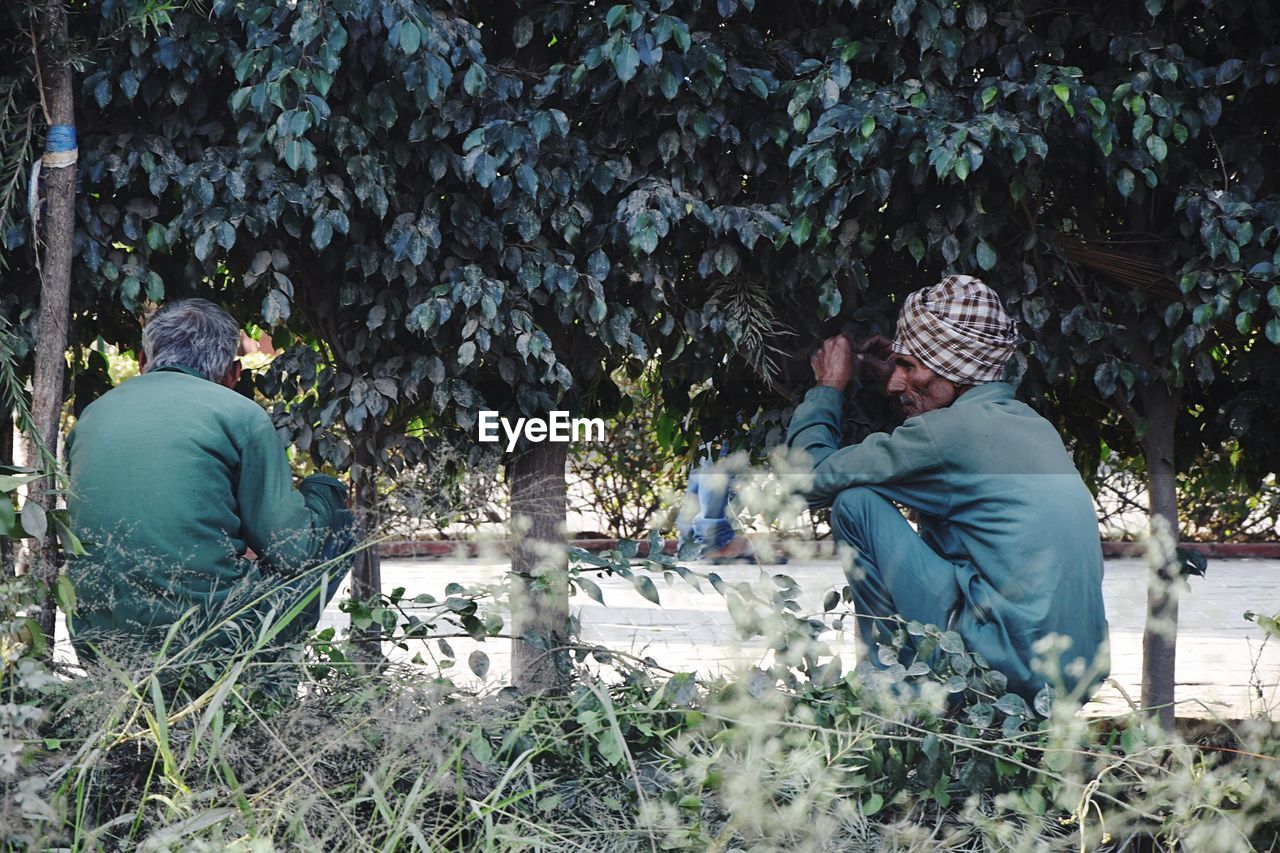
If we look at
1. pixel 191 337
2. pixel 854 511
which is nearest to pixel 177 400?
pixel 191 337

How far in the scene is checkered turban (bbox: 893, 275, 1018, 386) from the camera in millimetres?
2859

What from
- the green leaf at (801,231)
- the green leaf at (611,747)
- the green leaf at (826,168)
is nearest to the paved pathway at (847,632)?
the green leaf at (611,747)

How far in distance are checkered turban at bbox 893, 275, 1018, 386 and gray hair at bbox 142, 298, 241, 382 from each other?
5.12 feet

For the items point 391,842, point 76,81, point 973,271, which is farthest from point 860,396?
point 76,81

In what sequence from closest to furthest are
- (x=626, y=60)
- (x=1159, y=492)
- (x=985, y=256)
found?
1. (x=626, y=60)
2. (x=985, y=256)
3. (x=1159, y=492)

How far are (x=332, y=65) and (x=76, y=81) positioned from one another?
761 mm

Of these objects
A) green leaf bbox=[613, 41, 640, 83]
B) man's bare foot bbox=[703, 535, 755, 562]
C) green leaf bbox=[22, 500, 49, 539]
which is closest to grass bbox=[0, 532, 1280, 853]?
green leaf bbox=[22, 500, 49, 539]

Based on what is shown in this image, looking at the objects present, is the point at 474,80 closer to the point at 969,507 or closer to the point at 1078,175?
the point at 969,507

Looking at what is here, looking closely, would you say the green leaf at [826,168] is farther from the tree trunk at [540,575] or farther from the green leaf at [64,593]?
the green leaf at [64,593]

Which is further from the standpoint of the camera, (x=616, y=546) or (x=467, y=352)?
(x=467, y=352)

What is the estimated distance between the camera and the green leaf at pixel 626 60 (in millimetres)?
2820

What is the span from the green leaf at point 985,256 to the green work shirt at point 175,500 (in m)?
1.65

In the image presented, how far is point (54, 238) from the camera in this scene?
9.50 feet

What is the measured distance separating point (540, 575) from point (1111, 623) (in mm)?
1505
